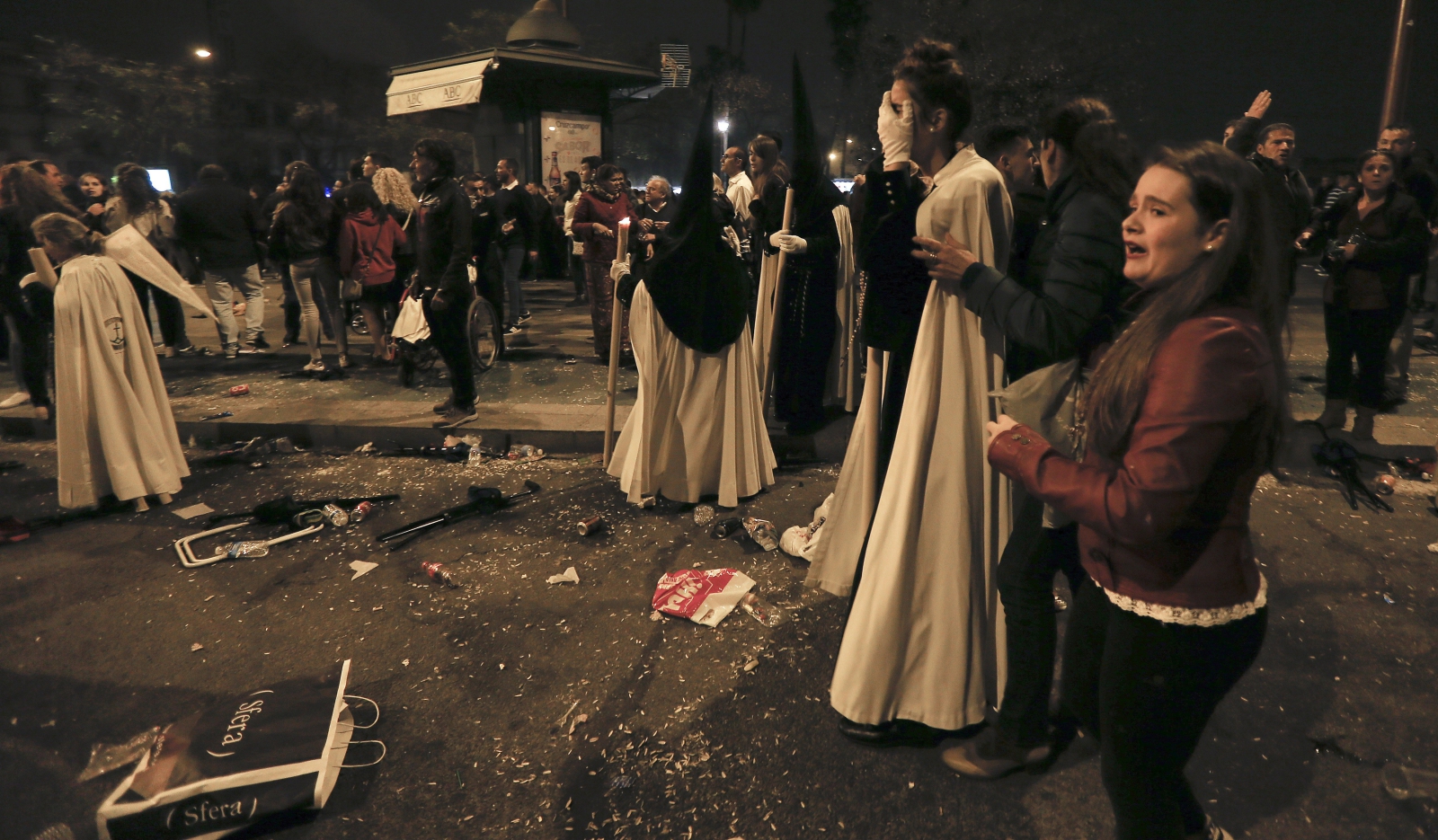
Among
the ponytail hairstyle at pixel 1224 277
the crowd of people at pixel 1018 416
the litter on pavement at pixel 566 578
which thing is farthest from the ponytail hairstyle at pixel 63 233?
the ponytail hairstyle at pixel 1224 277

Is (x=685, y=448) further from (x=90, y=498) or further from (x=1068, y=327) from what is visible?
(x=90, y=498)

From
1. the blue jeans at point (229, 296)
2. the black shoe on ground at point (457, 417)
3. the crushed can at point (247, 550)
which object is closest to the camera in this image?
the crushed can at point (247, 550)

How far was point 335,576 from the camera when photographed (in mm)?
4426

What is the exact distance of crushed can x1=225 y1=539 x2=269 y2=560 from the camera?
4652 mm

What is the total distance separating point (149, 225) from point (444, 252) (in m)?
4.98

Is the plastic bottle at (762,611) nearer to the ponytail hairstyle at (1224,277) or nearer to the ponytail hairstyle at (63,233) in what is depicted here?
the ponytail hairstyle at (1224,277)

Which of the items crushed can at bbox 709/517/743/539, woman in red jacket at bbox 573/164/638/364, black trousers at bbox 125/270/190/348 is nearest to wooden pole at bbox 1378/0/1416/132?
woman in red jacket at bbox 573/164/638/364

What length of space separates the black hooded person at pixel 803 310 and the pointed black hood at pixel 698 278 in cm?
101

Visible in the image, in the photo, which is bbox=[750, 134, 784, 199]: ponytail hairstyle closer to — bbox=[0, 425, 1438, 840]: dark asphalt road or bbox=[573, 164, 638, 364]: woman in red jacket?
bbox=[573, 164, 638, 364]: woman in red jacket

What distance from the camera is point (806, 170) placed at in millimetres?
5246

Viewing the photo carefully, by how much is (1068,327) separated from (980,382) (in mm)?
387

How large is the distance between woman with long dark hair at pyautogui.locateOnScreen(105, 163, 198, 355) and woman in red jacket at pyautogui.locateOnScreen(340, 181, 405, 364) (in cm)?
200

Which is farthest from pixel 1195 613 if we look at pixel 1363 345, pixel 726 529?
pixel 1363 345

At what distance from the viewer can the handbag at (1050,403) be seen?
212cm
